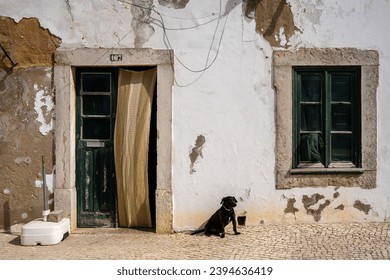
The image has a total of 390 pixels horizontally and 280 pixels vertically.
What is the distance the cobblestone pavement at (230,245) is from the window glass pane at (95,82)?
2035 mm

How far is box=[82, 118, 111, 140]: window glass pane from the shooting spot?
280 inches

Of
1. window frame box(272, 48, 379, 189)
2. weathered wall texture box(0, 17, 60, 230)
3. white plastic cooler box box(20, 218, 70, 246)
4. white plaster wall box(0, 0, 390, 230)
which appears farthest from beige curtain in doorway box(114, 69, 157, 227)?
window frame box(272, 48, 379, 189)

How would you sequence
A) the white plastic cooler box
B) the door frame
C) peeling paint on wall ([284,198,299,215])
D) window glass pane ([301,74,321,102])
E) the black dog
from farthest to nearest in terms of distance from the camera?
window glass pane ([301,74,321,102])
peeling paint on wall ([284,198,299,215])
the door frame
the black dog
the white plastic cooler box

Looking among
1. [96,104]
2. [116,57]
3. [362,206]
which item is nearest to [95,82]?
[96,104]

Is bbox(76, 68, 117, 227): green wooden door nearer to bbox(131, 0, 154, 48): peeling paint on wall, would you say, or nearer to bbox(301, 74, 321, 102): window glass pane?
bbox(131, 0, 154, 48): peeling paint on wall

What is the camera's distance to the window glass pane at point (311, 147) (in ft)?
22.7

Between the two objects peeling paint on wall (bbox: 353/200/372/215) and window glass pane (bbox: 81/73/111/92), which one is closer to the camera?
peeling paint on wall (bbox: 353/200/372/215)

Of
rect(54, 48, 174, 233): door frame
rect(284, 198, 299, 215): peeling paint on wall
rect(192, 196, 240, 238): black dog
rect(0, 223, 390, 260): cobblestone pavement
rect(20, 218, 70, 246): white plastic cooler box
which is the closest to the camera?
rect(0, 223, 390, 260): cobblestone pavement

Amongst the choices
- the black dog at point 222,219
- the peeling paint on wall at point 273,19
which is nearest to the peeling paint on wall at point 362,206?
the black dog at point 222,219

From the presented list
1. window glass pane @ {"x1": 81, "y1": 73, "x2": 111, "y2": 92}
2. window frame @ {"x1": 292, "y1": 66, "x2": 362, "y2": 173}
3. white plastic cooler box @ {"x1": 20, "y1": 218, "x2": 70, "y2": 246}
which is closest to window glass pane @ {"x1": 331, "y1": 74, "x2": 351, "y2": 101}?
window frame @ {"x1": 292, "y1": 66, "x2": 362, "y2": 173}

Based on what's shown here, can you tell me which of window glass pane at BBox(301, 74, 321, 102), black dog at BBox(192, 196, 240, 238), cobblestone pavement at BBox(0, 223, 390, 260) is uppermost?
window glass pane at BBox(301, 74, 321, 102)

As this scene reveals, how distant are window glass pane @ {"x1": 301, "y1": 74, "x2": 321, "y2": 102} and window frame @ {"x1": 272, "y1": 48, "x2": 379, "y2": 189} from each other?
0.19m

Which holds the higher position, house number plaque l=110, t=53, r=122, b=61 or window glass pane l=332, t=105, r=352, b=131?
house number plaque l=110, t=53, r=122, b=61

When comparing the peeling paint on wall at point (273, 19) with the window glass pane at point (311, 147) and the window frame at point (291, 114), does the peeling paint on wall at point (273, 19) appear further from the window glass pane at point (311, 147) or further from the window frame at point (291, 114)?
the window glass pane at point (311, 147)
